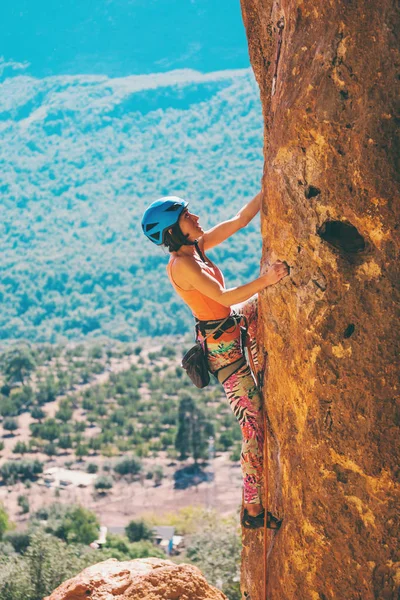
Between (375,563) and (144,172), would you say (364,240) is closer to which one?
(375,563)

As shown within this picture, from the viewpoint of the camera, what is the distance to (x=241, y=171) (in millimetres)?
158000

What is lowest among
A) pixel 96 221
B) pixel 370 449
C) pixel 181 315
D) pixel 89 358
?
pixel 370 449

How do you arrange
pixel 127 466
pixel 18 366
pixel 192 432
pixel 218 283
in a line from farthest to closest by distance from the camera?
1. pixel 18 366
2. pixel 192 432
3. pixel 127 466
4. pixel 218 283

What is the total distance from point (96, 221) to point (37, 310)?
78.2 feet

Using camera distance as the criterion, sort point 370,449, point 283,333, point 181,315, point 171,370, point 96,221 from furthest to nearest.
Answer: point 96,221, point 181,315, point 171,370, point 283,333, point 370,449

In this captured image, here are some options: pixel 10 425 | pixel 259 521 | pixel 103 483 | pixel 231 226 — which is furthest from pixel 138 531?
pixel 259 521

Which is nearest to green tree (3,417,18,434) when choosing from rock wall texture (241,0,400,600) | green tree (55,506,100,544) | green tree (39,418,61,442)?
green tree (39,418,61,442)

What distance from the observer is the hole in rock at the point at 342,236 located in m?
5.77

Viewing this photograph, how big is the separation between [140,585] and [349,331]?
335 cm

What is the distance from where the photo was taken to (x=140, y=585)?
309 inches

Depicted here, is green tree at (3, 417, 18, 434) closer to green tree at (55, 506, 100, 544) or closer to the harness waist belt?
green tree at (55, 506, 100, 544)

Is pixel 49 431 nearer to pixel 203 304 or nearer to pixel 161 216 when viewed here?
pixel 203 304

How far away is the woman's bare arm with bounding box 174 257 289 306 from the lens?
20.5 feet

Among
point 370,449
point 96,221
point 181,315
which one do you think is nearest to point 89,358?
point 181,315
